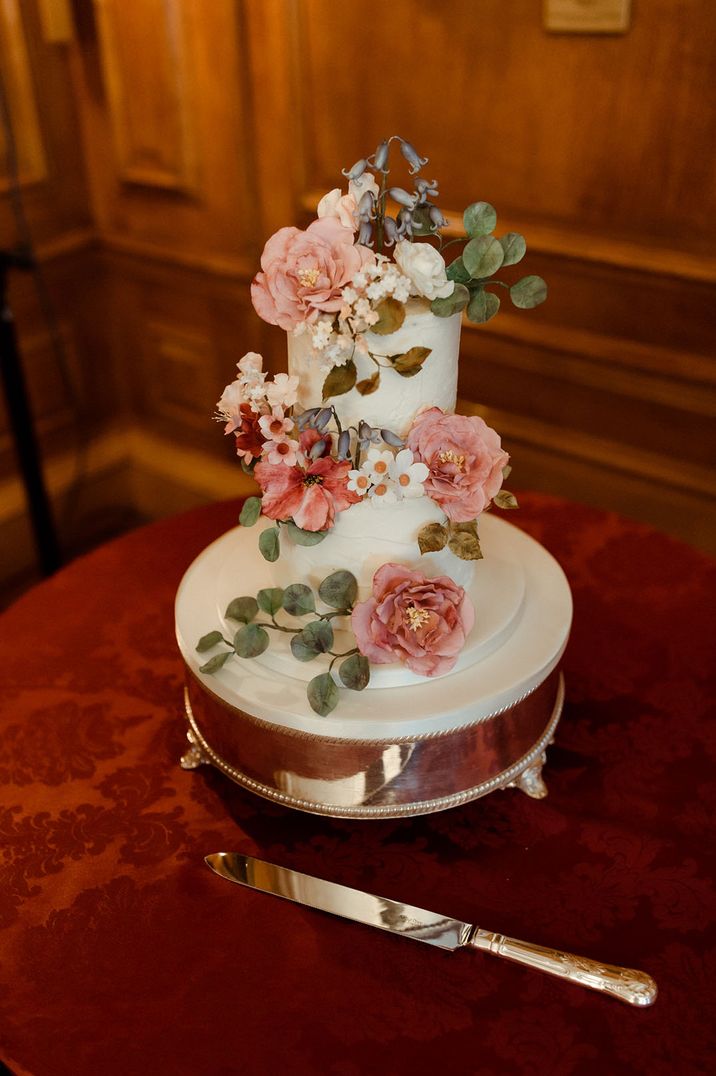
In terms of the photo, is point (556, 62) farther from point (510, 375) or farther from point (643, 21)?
point (510, 375)

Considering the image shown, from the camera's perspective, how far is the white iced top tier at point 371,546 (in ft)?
3.27

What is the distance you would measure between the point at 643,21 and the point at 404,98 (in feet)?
1.59

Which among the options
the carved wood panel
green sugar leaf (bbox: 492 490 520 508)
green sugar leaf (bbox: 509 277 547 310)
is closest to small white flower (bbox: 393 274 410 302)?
green sugar leaf (bbox: 509 277 547 310)

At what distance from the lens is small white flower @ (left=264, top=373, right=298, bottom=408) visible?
936 millimetres

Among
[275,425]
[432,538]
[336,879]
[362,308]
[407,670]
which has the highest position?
[362,308]

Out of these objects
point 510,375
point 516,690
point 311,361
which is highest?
point 311,361

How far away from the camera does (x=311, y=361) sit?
0.96 meters

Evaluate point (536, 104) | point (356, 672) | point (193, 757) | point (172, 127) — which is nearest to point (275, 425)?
point (356, 672)

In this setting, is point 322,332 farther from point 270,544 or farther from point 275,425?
point 270,544

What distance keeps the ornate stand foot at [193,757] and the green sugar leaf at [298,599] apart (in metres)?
0.19

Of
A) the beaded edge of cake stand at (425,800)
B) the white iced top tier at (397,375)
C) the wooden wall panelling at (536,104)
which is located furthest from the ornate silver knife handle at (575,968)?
the wooden wall panelling at (536,104)

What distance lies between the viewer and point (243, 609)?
104 cm

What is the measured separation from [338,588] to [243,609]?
0.11 meters

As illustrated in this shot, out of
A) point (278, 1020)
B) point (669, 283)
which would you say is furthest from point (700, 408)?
point (278, 1020)
